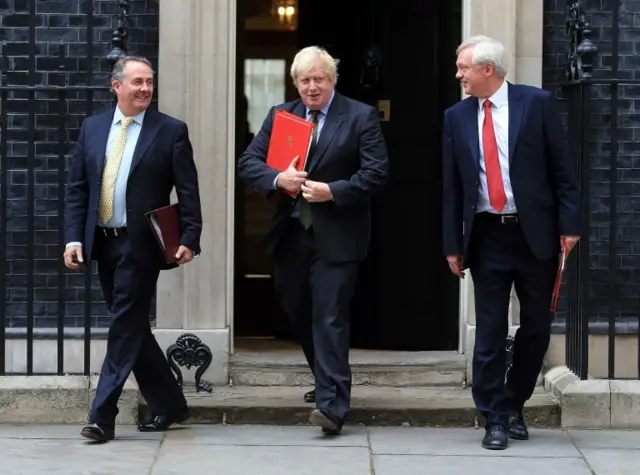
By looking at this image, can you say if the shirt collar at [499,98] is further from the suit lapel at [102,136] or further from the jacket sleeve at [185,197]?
the suit lapel at [102,136]

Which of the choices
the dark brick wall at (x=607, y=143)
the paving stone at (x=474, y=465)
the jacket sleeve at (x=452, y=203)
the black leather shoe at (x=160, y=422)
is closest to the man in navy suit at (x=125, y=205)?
the black leather shoe at (x=160, y=422)

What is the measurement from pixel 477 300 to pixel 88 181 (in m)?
1.87

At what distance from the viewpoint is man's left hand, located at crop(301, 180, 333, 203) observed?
630cm

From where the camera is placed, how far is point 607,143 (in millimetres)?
7426

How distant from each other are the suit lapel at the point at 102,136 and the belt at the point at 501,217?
5.67ft

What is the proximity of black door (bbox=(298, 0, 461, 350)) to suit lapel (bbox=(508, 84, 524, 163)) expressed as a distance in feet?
5.83

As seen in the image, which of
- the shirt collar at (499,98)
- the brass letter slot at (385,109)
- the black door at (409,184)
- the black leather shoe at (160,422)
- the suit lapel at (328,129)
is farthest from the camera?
the brass letter slot at (385,109)

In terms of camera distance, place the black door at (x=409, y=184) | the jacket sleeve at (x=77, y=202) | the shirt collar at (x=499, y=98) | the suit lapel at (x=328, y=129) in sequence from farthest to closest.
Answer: the black door at (x=409, y=184) → the suit lapel at (x=328, y=129) → the jacket sleeve at (x=77, y=202) → the shirt collar at (x=499, y=98)

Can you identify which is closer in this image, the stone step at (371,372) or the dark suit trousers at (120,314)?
the dark suit trousers at (120,314)

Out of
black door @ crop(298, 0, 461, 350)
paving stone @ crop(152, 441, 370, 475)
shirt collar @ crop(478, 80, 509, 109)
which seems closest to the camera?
paving stone @ crop(152, 441, 370, 475)

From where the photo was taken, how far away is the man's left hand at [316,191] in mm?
6297

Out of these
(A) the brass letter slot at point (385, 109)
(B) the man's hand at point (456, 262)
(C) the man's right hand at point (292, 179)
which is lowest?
(B) the man's hand at point (456, 262)

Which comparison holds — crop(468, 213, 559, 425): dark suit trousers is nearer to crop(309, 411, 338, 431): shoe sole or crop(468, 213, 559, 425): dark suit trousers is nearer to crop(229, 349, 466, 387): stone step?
crop(309, 411, 338, 431): shoe sole


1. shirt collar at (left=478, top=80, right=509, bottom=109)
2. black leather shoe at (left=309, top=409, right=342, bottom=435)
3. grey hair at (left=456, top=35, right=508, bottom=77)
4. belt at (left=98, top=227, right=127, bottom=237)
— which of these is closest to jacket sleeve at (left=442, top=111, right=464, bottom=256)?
Result: shirt collar at (left=478, top=80, right=509, bottom=109)
